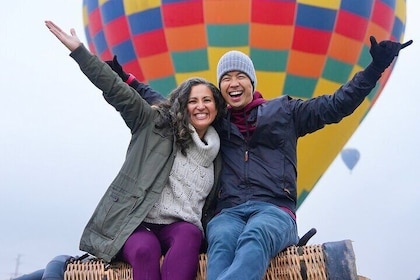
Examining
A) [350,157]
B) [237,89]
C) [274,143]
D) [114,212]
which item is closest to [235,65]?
[237,89]

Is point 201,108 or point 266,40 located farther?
point 266,40

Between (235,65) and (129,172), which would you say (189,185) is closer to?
(129,172)

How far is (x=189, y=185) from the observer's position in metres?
2.25

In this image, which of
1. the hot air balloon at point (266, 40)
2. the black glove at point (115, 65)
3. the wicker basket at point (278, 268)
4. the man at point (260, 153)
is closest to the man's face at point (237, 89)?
the man at point (260, 153)

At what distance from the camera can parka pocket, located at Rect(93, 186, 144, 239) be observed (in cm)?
215

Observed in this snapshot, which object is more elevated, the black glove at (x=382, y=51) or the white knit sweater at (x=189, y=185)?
the black glove at (x=382, y=51)

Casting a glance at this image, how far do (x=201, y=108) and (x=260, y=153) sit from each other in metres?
0.29

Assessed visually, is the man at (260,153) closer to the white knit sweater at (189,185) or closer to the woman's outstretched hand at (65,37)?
the white knit sweater at (189,185)

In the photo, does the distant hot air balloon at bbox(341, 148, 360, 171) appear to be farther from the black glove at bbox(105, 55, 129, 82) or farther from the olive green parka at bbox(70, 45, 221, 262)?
the olive green parka at bbox(70, 45, 221, 262)

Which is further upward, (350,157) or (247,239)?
(350,157)

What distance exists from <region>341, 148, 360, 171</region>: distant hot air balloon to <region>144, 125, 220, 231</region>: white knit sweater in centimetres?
872

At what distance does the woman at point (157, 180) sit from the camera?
207cm

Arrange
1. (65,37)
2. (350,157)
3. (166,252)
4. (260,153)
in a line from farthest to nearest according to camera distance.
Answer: (350,157)
(260,153)
(65,37)
(166,252)

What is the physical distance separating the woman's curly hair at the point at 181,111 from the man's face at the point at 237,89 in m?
0.04
